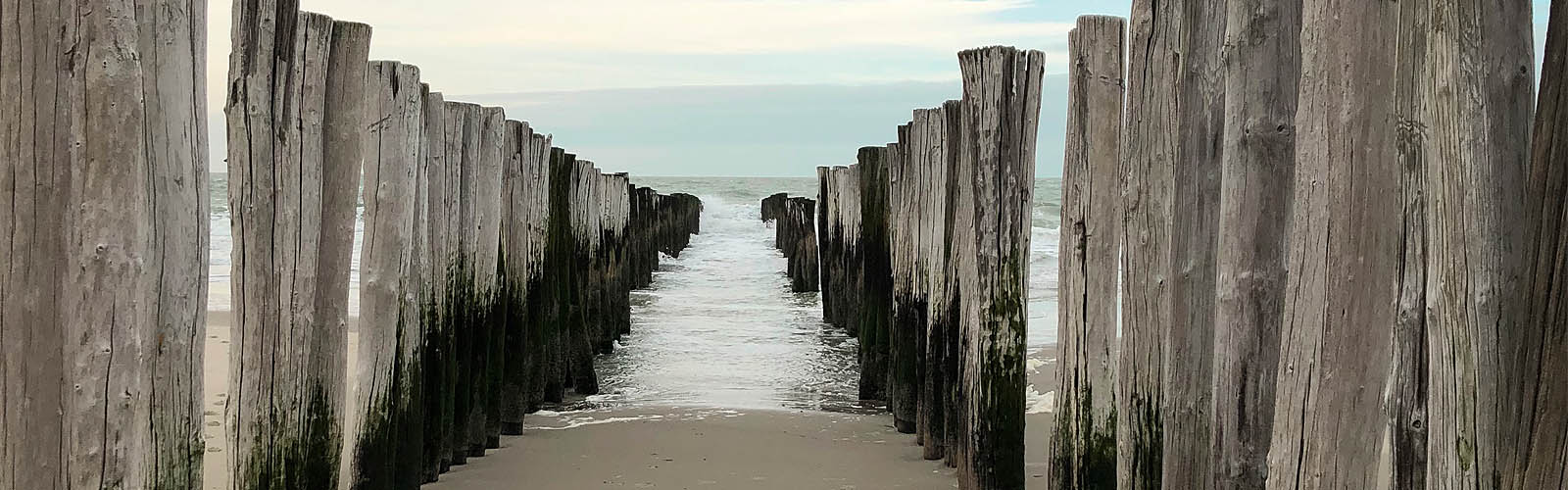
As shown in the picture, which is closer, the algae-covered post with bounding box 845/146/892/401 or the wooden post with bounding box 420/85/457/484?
the wooden post with bounding box 420/85/457/484

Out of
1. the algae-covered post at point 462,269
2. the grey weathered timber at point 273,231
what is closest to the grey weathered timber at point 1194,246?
the grey weathered timber at point 273,231

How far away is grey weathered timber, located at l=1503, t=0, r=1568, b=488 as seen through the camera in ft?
7.45

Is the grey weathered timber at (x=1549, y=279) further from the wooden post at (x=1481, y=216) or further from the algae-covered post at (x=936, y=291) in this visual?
the algae-covered post at (x=936, y=291)

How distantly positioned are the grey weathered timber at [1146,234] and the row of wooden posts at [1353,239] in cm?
1

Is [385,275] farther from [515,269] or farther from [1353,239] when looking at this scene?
[1353,239]

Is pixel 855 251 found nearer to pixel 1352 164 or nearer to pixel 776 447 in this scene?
pixel 776 447

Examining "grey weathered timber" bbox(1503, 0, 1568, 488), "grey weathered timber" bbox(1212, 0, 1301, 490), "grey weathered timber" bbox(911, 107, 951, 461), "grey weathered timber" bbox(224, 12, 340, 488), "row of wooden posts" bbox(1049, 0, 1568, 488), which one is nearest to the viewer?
"grey weathered timber" bbox(1503, 0, 1568, 488)

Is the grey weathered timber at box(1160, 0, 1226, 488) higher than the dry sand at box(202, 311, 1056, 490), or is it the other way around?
the grey weathered timber at box(1160, 0, 1226, 488)

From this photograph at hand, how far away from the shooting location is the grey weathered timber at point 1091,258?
4.90 m

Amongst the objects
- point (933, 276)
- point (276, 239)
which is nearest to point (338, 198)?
point (276, 239)

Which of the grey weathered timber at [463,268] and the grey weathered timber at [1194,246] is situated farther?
the grey weathered timber at [463,268]

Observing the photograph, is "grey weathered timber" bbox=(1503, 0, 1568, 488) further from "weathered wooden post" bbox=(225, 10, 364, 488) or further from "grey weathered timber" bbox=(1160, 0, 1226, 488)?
"weathered wooden post" bbox=(225, 10, 364, 488)

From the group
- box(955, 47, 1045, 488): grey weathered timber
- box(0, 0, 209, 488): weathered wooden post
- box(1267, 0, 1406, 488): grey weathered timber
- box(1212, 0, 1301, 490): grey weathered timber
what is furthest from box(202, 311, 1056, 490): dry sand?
box(1267, 0, 1406, 488): grey weathered timber

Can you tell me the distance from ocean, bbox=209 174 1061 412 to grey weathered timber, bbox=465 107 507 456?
1594 mm
